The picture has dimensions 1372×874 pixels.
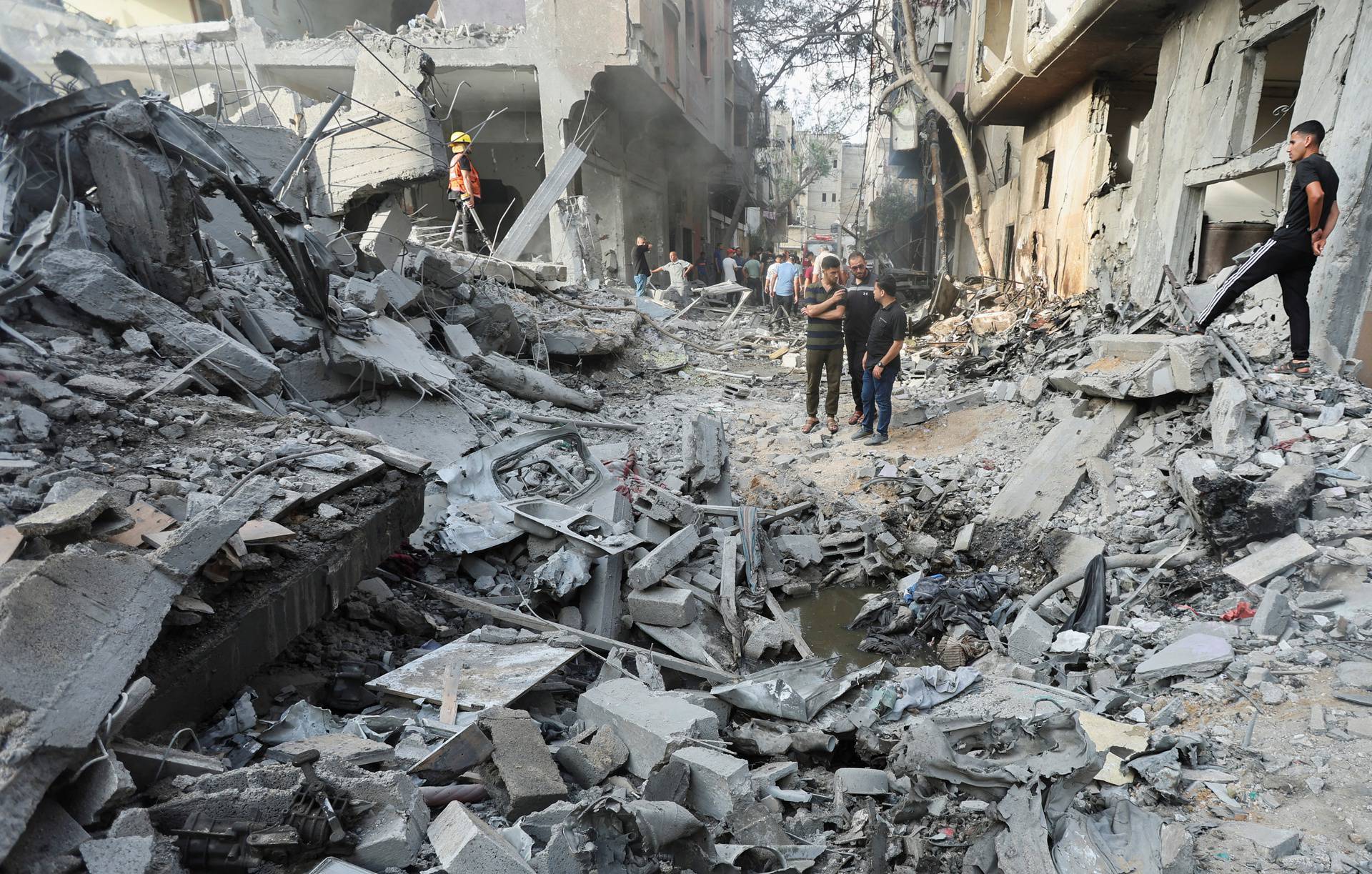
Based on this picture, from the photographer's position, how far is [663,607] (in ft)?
15.4

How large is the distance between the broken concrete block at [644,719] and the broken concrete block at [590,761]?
0.32ft

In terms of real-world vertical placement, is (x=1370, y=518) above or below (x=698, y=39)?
below

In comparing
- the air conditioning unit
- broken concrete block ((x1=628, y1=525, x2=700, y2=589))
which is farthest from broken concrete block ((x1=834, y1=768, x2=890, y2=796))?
the air conditioning unit

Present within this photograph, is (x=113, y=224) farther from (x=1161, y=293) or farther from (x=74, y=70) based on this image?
(x=1161, y=293)

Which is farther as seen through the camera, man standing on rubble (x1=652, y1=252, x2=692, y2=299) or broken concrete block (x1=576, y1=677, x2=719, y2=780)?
man standing on rubble (x1=652, y1=252, x2=692, y2=299)

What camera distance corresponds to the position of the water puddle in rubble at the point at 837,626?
4828 millimetres

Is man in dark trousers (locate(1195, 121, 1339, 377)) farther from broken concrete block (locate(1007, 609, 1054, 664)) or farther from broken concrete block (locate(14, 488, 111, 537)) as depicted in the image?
broken concrete block (locate(14, 488, 111, 537))

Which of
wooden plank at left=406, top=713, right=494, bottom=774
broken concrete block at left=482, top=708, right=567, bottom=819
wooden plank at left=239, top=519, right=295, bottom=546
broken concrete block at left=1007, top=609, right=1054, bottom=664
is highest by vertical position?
wooden plank at left=239, top=519, right=295, bottom=546

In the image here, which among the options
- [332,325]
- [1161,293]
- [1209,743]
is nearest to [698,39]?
[1161,293]

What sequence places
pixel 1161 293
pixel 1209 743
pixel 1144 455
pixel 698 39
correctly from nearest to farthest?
pixel 1209 743
pixel 1144 455
pixel 1161 293
pixel 698 39

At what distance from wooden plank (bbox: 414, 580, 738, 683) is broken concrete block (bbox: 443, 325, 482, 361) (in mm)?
4225

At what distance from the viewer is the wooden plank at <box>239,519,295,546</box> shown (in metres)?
3.03

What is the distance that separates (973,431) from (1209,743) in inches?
193

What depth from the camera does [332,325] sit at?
21.2 ft
